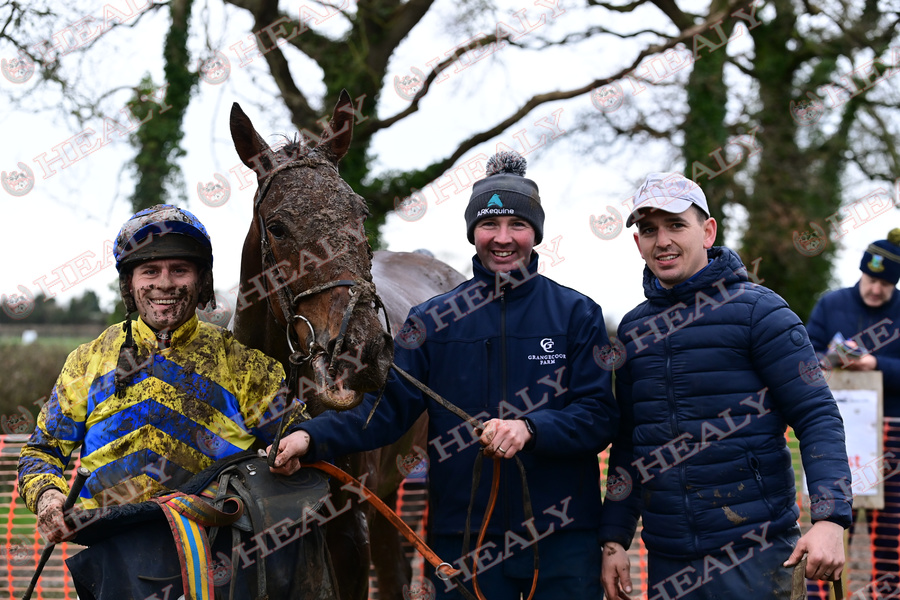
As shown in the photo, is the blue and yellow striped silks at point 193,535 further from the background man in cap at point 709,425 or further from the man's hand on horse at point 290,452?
the background man in cap at point 709,425

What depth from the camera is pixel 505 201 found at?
2809 mm

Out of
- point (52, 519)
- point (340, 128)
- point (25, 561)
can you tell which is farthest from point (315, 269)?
point (25, 561)

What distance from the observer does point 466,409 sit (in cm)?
278

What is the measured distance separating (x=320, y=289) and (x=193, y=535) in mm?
805

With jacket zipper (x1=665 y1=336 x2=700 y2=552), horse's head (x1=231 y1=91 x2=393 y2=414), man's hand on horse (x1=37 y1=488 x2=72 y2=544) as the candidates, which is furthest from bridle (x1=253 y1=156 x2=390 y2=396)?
jacket zipper (x1=665 y1=336 x2=700 y2=552)

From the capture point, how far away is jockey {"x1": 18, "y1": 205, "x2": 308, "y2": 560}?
2426 mm

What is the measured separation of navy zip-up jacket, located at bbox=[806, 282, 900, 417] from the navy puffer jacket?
2.71 metres

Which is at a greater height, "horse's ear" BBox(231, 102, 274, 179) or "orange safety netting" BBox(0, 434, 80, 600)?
"horse's ear" BBox(231, 102, 274, 179)

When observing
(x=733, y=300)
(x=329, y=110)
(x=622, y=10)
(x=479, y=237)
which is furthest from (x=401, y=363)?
(x=622, y=10)

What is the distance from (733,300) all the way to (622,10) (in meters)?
10.8

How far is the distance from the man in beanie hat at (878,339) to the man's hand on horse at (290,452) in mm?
3803

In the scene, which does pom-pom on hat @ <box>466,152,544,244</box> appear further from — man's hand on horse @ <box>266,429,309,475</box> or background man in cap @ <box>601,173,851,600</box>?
man's hand on horse @ <box>266,429,309,475</box>

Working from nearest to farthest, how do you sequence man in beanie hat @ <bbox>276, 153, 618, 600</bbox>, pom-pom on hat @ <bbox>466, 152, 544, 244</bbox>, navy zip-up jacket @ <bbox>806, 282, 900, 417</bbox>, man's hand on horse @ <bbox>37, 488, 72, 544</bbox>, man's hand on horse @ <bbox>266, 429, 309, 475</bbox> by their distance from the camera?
1. man's hand on horse @ <bbox>37, 488, 72, 544</bbox>
2. man's hand on horse @ <bbox>266, 429, 309, 475</bbox>
3. man in beanie hat @ <bbox>276, 153, 618, 600</bbox>
4. pom-pom on hat @ <bbox>466, 152, 544, 244</bbox>
5. navy zip-up jacket @ <bbox>806, 282, 900, 417</bbox>

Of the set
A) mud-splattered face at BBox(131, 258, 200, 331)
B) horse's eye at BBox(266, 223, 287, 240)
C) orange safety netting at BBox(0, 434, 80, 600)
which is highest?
horse's eye at BBox(266, 223, 287, 240)
